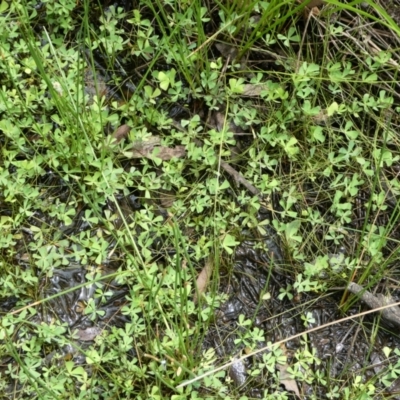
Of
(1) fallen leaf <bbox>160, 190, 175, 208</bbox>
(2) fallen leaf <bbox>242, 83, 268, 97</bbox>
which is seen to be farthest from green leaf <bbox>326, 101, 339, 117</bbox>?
(1) fallen leaf <bbox>160, 190, 175, 208</bbox>

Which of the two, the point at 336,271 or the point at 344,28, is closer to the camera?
the point at 336,271

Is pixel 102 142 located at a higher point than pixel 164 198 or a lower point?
higher

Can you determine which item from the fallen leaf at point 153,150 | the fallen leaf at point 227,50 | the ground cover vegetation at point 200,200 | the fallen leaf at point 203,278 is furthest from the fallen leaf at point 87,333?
the fallen leaf at point 227,50

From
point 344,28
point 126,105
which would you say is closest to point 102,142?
point 126,105

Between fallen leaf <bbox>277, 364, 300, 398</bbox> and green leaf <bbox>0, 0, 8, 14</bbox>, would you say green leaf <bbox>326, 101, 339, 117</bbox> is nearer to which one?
fallen leaf <bbox>277, 364, 300, 398</bbox>

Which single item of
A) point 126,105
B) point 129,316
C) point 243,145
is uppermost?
point 126,105

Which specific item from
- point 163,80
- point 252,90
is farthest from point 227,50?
point 163,80

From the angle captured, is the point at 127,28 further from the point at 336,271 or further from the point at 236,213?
the point at 336,271

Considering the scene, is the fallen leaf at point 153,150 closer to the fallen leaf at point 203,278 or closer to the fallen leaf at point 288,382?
the fallen leaf at point 203,278
